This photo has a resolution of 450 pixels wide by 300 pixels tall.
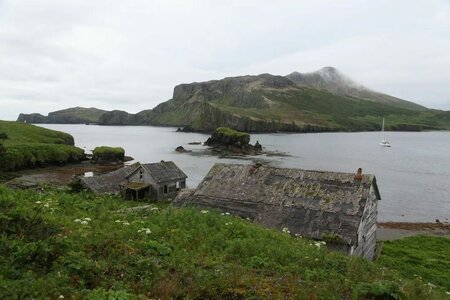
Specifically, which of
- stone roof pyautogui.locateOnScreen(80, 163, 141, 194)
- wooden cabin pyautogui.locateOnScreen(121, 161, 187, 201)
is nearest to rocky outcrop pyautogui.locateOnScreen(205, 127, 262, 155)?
wooden cabin pyautogui.locateOnScreen(121, 161, 187, 201)

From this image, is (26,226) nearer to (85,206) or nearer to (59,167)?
(85,206)

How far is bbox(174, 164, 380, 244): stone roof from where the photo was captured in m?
29.5

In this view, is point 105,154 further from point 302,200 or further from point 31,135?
point 302,200

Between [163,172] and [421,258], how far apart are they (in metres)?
35.4

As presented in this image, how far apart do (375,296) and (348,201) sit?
20632 millimetres

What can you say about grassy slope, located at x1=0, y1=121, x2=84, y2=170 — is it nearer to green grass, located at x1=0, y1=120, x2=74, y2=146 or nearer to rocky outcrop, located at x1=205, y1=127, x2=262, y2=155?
green grass, located at x1=0, y1=120, x2=74, y2=146

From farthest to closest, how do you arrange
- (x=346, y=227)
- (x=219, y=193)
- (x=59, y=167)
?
(x=59, y=167)
(x=219, y=193)
(x=346, y=227)

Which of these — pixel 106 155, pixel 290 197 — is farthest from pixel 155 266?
pixel 106 155

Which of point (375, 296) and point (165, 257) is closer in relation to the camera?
point (375, 296)

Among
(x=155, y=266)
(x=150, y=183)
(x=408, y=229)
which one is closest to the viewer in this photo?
(x=155, y=266)

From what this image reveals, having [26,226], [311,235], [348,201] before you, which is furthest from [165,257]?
[348,201]

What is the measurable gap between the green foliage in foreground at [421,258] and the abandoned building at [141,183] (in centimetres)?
3014

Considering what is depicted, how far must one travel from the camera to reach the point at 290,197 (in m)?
32.7

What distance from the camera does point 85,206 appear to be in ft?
63.7
